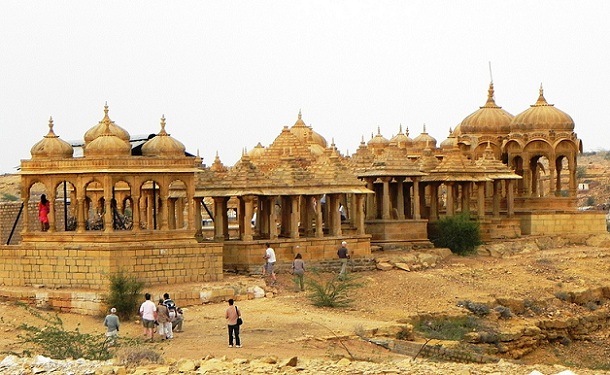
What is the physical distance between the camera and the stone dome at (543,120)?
4581 centimetres

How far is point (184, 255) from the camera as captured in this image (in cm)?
3212

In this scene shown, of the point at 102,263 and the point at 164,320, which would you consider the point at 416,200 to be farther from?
the point at 164,320

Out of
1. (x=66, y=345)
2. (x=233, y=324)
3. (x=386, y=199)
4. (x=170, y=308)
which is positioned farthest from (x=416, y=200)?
(x=66, y=345)

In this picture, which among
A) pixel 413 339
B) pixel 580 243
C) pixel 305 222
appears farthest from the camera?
pixel 580 243

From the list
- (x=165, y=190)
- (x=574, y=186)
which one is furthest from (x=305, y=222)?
(x=574, y=186)

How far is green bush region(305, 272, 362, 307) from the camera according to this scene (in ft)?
102

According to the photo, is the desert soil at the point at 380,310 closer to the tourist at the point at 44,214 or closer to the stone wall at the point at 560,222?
the stone wall at the point at 560,222

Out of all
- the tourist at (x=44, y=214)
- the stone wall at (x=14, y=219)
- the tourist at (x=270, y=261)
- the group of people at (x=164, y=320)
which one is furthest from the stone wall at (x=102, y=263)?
the stone wall at (x=14, y=219)

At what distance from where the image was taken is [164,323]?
27312 millimetres

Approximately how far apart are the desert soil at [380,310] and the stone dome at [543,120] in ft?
14.3

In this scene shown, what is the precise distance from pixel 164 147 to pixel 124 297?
457 centimetres

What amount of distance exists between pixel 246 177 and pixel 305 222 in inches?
123

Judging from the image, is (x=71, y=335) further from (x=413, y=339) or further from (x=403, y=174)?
(x=403, y=174)

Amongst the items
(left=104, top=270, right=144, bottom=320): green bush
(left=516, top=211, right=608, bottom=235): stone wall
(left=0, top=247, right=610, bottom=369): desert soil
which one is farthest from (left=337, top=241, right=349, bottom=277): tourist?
(left=516, top=211, right=608, bottom=235): stone wall
